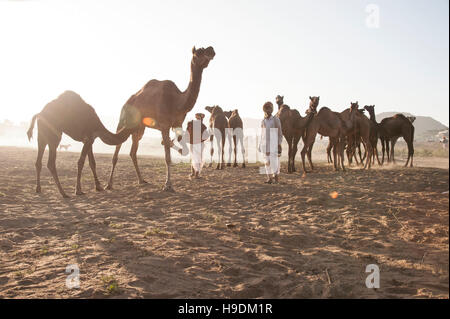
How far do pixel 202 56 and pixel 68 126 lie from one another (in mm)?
4126

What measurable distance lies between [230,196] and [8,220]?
4.55m

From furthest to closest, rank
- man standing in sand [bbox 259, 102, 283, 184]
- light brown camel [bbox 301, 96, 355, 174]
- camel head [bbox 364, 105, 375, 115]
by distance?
1. camel head [bbox 364, 105, 375, 115]
2. light brown camel [bbox 301, 96, 355, 174]
3. man standing in sand [bbox 259, 102, 283, 184]

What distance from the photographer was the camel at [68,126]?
8.91 meters

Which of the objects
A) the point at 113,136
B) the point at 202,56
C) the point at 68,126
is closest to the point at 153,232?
the point at 113,136

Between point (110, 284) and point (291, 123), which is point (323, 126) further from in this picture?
point (110, 284)

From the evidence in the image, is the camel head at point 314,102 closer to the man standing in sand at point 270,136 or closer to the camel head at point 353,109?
the camel head at point 353,109

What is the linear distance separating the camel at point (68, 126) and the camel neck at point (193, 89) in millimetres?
1812

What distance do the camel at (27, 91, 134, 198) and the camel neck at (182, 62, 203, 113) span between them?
5.94 feet

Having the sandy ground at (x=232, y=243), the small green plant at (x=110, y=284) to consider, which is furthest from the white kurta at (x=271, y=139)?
the small green plant at (x=110, y=284)

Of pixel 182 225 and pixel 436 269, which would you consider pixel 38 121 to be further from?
pixel 436 269

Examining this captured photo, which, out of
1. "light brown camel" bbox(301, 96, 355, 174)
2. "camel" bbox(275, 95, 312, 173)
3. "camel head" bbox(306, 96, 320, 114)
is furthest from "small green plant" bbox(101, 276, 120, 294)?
"camel head" bbox(306, 96, 320, 114)

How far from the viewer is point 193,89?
29.6 feet

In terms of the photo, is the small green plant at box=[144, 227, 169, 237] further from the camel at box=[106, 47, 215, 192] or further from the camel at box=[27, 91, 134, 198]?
the camel at box=[27, 91, 134, 198]

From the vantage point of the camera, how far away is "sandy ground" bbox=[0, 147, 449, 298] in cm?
337
